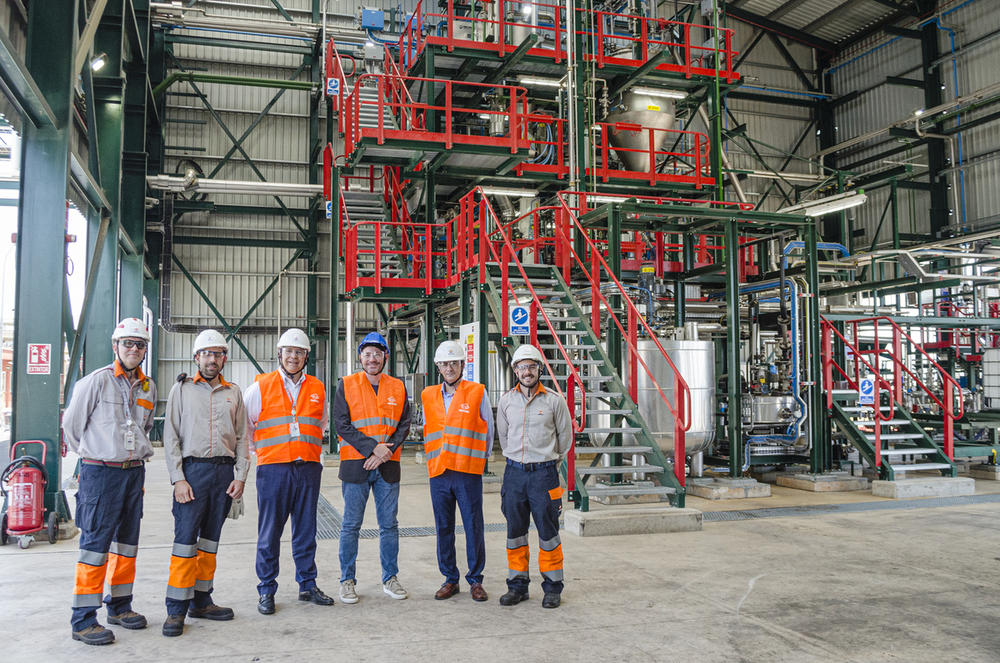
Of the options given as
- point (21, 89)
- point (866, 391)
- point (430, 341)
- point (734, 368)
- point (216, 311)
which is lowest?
point (866, 391)

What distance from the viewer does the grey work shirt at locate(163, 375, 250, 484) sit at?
5.39 m

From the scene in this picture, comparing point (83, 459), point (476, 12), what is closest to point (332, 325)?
point (476, 12)

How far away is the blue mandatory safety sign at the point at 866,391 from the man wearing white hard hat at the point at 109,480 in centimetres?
1120

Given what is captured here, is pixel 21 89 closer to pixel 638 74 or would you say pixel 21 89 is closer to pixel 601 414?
pixel 601 414

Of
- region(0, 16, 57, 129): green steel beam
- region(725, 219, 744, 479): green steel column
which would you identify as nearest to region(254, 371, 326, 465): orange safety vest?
region(0, 16, 57, 129): green steel beam

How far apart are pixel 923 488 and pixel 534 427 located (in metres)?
8.23

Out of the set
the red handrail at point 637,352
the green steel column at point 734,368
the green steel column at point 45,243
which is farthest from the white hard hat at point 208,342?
the green steel column at point 734,368

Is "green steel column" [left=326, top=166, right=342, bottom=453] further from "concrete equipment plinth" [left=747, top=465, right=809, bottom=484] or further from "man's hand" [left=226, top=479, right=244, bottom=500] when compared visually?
"man's hand" [left=226, top=479, right=244, bottom=500]

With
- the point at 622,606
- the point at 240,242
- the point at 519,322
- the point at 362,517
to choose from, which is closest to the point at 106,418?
the point at 362,517

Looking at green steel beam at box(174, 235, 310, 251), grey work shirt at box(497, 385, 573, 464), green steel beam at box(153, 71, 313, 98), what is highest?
green steel beam at box(153, 71, 313, 98)

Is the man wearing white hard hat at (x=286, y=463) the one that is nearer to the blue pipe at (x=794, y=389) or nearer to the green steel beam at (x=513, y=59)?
the blue pipe at (x=794, y=389)

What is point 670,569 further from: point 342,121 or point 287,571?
point 342,121

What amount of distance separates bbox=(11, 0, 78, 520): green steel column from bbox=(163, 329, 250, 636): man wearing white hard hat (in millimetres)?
4130

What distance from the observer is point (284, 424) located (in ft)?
19.0
